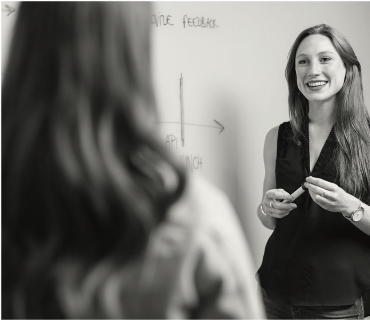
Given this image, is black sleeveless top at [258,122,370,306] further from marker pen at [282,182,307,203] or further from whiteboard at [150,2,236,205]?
whiteboard at [150,2,236,205]

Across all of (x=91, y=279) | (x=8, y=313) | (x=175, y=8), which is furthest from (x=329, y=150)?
(x=8, y=313)

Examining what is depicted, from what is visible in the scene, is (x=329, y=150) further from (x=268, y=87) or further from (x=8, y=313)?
(x=8, y=313)

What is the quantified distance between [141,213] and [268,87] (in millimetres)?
478

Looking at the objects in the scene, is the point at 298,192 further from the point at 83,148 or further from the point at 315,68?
the point at 83,148

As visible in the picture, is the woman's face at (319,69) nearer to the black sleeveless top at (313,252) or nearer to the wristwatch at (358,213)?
the black sleeveless top at (313,252)

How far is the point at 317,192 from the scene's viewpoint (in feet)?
2.77

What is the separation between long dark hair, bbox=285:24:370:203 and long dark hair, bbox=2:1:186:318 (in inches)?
17.7

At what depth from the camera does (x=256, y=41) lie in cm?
90

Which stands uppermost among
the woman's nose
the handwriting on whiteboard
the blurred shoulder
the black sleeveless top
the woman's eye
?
the handwriting on whiteboard

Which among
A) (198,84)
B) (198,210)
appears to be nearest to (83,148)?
(198,210)

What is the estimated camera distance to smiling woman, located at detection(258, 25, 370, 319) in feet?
2.85

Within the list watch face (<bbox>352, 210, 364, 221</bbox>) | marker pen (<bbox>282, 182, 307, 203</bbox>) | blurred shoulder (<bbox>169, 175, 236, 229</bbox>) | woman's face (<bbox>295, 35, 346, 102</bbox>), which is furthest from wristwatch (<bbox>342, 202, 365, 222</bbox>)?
blurred shoulder (<bbox>169, 175, 236, 229</bbox>)

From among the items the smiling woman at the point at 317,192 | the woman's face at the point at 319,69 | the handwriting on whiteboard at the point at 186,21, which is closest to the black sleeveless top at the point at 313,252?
the smiling woman at the point at 317,192

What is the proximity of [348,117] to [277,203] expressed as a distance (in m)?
0.24
